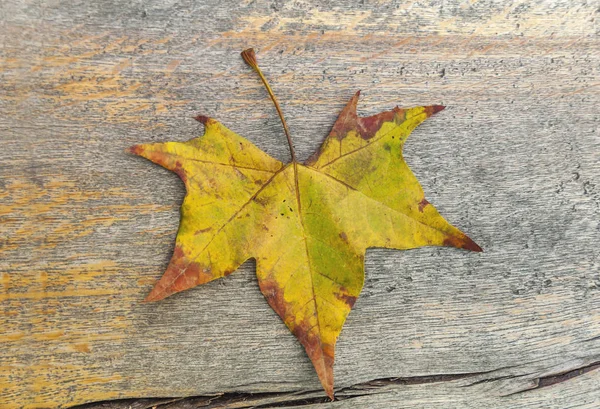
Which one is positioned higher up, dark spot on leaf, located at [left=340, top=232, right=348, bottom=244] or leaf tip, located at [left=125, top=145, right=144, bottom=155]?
leaf tip, located at [left=125, top=145, right=144, bottom=155]

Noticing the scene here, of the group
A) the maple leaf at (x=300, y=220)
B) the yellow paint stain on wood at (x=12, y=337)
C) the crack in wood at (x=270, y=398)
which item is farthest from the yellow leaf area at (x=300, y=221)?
the yellow paint stain on wood at (x=12, y=337)

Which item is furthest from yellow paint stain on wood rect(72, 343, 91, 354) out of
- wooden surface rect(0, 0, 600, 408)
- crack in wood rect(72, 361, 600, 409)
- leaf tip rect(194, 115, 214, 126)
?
leaf tip rect(194, 115, 214, 126)

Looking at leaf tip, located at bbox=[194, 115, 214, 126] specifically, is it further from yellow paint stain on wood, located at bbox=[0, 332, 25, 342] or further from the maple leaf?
yellow paint stain on wood, located at bbox=[0, 332, 25, 342]

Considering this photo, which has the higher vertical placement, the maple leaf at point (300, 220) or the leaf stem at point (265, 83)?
the leaf stem at point (265, 83)

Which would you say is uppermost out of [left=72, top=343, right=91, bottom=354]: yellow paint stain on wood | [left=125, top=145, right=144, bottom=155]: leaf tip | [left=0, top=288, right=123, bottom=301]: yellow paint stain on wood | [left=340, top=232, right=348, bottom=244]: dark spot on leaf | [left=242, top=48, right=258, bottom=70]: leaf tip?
[left=242, top=48, right=258, bottom=70]: leaf tip

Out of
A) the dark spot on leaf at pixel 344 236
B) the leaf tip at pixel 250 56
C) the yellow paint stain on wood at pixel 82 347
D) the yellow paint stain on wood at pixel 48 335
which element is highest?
the leaf tip at pixel 250 56

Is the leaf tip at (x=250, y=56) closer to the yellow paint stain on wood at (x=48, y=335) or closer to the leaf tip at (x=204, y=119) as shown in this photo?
the leaf tip at (x=204, y=119)
